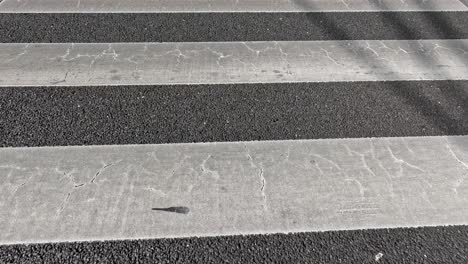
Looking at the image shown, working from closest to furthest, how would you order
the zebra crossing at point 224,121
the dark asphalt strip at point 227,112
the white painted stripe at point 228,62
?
the zebra crossing at point 224,121
the dark asphalt strip at point 227,112
the white painted stripe at point 228,62

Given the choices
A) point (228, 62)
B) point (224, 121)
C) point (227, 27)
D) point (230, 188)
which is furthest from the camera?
point (227, 27)

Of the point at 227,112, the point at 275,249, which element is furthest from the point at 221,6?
the point at 275,249

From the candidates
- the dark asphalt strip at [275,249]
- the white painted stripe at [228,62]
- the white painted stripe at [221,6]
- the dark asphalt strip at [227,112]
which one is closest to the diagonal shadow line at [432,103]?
the dark asphalt strip at [227,112]

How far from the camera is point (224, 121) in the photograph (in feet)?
11.6

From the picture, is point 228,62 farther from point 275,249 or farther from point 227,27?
point 275,249

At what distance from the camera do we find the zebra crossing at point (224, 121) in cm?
273

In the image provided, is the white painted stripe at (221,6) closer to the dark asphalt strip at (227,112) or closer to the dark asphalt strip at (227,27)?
the dark asphalt strip at (227,27)

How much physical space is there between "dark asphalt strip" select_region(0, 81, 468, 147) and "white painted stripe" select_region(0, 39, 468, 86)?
15 cm

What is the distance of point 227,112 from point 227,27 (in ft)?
5.79

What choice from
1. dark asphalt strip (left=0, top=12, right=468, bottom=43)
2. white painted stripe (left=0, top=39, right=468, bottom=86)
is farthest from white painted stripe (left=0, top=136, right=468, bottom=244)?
dark asphalt strip (left=0, top=12, right=468, bottom=43)

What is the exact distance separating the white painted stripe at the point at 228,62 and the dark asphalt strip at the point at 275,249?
1852mm

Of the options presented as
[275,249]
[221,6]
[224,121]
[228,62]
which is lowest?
[275,249]

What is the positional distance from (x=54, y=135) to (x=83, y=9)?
102 inches

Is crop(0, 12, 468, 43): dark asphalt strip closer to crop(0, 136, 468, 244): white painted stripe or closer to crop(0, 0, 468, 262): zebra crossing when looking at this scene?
crop(0, 0, 468, 262): zebra crossing
